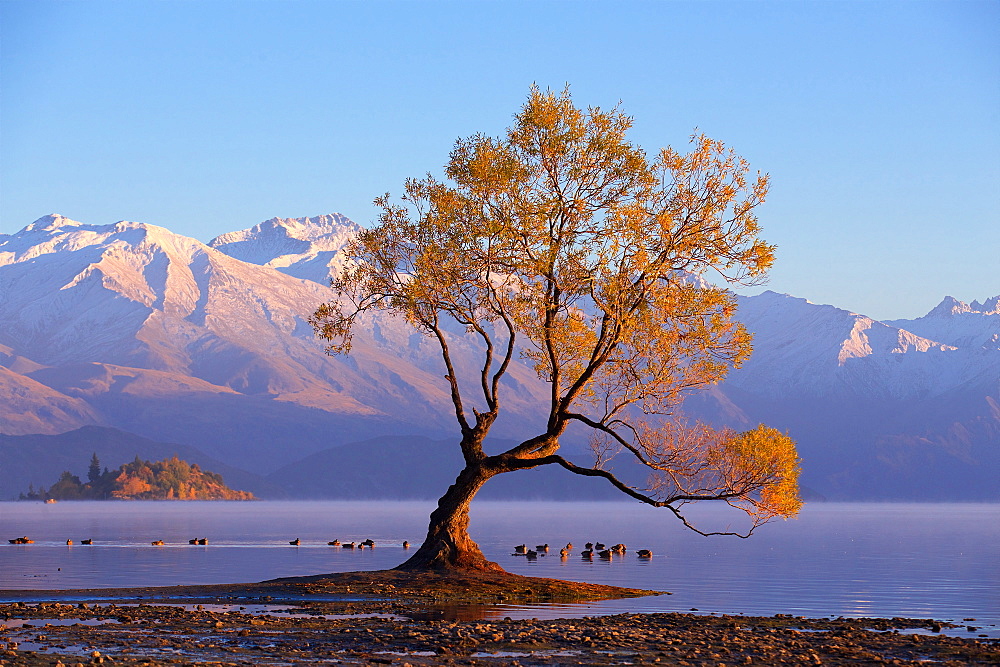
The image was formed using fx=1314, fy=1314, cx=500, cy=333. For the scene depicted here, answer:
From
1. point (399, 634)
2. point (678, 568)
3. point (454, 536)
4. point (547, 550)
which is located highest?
point (547, 550)

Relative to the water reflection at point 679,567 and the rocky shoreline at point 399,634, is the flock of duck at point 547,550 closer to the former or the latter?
the water reflection at point 679,567

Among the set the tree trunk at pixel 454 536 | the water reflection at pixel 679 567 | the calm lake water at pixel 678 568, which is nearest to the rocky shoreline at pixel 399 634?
the tree trunk at pixel 454 536

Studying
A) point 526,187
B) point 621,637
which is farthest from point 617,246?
point 621,637

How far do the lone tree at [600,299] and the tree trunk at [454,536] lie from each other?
0.06 meters

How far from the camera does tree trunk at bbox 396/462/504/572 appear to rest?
5094cm

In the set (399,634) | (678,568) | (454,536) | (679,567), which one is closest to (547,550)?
(679,567)

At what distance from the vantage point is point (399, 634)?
35500 mm

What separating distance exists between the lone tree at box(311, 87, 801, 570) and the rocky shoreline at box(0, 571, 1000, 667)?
5987 millimetres

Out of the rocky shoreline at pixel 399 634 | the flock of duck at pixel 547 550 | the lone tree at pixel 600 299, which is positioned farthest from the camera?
the flock of duck at pixel 547 550

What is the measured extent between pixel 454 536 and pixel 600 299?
36.8 feet

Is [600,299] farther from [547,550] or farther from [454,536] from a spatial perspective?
[547,550]

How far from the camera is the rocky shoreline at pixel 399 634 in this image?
3122cm

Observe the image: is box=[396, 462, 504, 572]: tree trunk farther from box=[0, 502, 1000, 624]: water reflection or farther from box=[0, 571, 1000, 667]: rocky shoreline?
box=[0, 502, 1000, 624]: water reflection

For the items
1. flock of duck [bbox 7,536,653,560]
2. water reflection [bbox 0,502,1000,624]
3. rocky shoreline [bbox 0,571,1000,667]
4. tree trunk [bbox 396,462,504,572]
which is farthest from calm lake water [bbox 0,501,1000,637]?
tree trunk [bbox 396,462,504,572]
